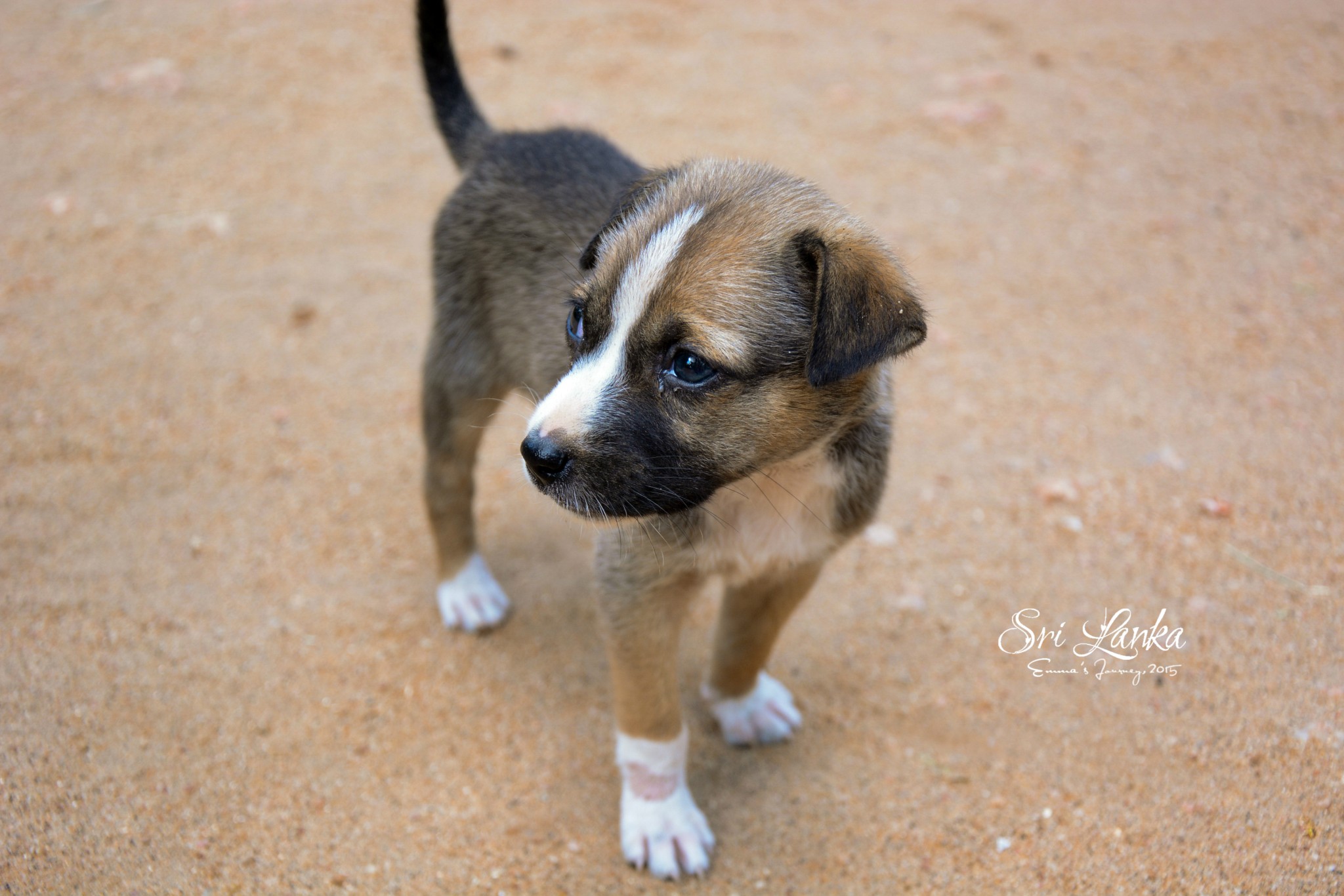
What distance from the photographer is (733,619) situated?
364 cm

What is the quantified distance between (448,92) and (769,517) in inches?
93.8

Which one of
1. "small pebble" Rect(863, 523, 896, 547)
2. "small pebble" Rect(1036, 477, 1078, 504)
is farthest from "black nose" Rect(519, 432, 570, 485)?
"small pebble" Rect(1036, 477, 1078, 504)

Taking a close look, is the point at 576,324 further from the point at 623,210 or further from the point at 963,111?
the point at 963,111

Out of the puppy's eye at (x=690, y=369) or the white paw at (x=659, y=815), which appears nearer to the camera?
the puppy's eye at (x=690, y=369)

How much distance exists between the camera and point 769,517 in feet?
10.2

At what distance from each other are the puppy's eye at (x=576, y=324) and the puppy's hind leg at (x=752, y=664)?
107 cm

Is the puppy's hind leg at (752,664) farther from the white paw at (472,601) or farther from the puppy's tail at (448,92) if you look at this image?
the puppy's tail at (448,92)

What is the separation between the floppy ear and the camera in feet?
8.43

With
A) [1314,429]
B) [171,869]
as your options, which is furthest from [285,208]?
[1314,429]

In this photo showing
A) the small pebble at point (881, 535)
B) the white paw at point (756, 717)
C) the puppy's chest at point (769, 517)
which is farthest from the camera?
the small pebble at point (881, 535)

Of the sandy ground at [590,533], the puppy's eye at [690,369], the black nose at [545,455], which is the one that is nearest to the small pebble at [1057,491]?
the sandy ground at [590,533]

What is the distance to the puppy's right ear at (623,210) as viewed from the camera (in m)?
3.06

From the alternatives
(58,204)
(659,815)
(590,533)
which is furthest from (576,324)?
(58,204)

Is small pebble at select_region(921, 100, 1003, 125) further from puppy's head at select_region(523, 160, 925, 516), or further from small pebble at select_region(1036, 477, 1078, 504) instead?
puppy's head at select_region(523, 160, 925, 516)
